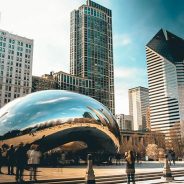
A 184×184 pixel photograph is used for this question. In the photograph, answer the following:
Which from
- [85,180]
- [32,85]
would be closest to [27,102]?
[85,180]

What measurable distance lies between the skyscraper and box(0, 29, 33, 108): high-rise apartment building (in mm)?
49293

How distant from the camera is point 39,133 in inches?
401

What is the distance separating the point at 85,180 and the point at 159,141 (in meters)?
103

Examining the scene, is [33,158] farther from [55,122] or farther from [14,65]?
[14,65]

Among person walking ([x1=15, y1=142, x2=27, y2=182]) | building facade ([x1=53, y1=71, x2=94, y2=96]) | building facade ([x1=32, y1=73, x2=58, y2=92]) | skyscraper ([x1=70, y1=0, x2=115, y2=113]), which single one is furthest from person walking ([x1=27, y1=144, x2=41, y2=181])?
skyscraper ([x1=70, y1=0, x2=115, y2=113])

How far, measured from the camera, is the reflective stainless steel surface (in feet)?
33.3

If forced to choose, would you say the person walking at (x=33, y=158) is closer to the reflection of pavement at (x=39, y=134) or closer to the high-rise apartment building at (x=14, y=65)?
the reflection of pavement at (x=39, y=134)

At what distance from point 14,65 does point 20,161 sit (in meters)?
122

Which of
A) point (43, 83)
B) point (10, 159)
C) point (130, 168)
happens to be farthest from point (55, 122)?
point (43, 83)

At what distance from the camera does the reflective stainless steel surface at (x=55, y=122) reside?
33.3 ft

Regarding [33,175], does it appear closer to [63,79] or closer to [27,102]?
[27,102]

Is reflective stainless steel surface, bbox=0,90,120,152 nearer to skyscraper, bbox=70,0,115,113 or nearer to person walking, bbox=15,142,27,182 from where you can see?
person walking, bbox=15,142,27,182

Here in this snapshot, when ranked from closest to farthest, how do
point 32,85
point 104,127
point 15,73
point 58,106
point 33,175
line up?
point 33,175
point 58,106
point 104,127
point 15,73
point 32,85

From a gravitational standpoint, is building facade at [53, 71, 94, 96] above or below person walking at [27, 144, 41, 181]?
above
